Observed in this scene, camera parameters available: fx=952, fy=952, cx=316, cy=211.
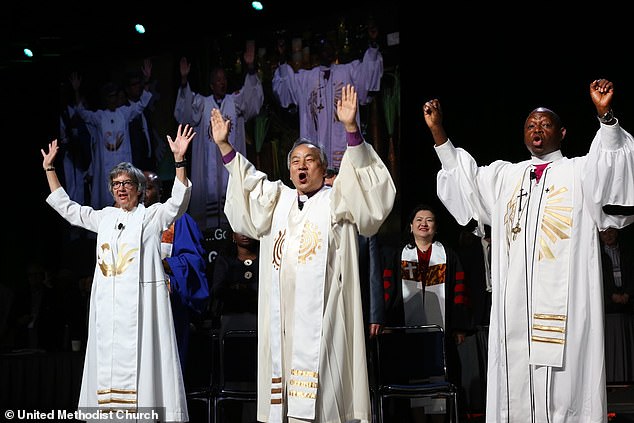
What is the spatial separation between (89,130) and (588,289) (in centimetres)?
816

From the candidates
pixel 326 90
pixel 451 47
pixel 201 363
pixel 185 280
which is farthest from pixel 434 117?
pixel 451 47

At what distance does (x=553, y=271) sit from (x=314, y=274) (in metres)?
1.25

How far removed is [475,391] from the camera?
7.26 m

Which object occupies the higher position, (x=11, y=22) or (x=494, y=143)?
(x=11, y=22)

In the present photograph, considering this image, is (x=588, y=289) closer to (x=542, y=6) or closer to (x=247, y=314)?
(x=247, y=314)

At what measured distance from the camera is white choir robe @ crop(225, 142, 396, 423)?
5.01 metres

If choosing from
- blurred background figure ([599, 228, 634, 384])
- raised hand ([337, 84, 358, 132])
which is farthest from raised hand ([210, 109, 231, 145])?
blurred background figure ([599, 228, 634, 384])

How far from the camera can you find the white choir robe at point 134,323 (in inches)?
235

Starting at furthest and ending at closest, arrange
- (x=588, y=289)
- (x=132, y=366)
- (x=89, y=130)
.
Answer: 1. (x=89, y=130)
2. (x=132, y=366)
3. (x=588, y=289)

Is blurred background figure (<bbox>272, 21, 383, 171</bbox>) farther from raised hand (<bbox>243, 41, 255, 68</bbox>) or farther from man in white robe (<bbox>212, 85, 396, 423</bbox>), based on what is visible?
man in white robe (<bbox>212, 85, 396, 423</bbox>)

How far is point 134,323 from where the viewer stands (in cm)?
603

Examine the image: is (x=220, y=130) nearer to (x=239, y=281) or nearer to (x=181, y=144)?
(x=181, y=144)

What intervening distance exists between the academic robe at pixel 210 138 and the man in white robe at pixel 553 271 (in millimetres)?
5397

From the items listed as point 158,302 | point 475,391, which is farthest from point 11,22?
point 475,391
